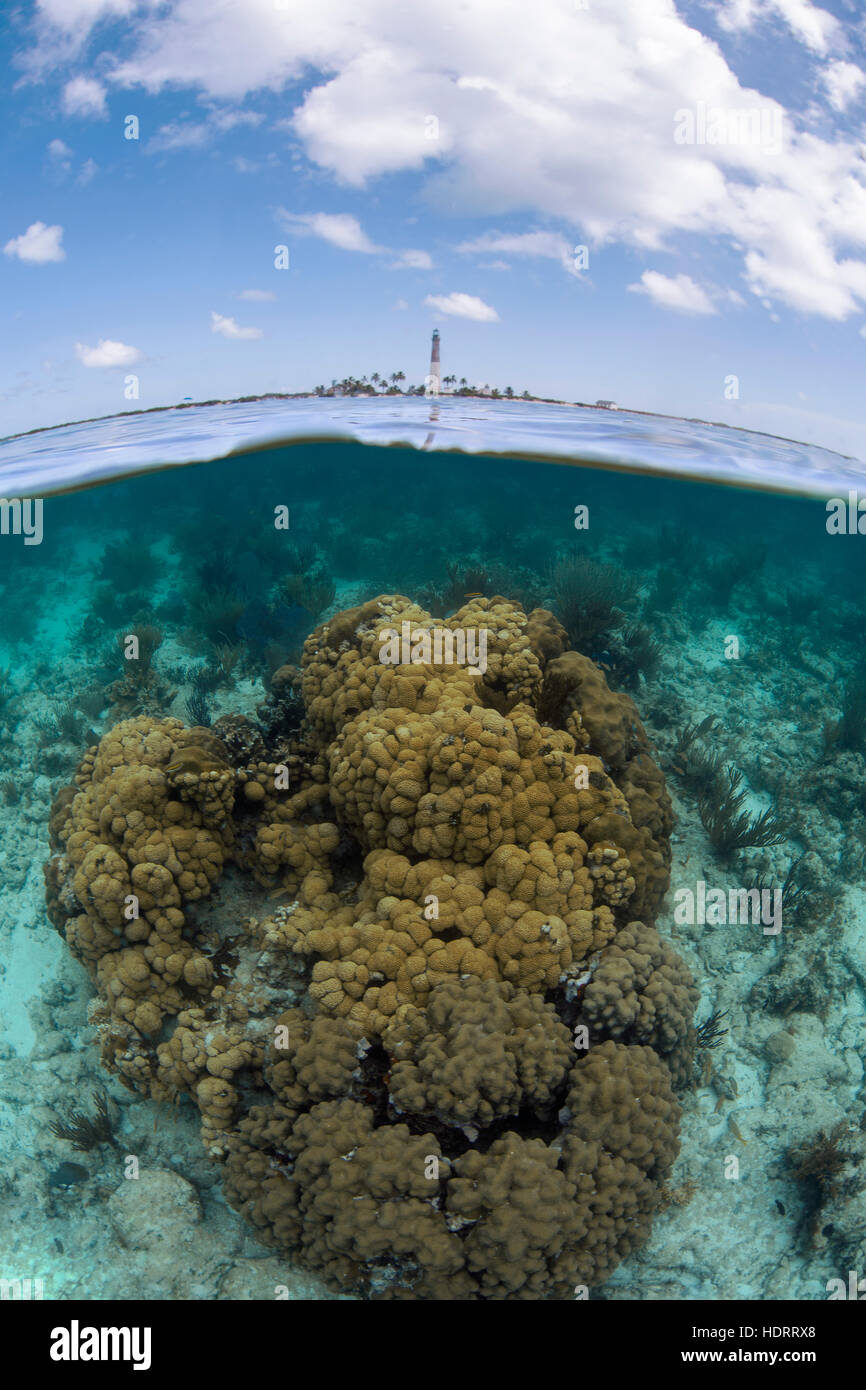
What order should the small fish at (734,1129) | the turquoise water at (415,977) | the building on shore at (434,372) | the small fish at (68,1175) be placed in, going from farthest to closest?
the building on shore at (434,372) → the small fish at (68,1175) → the small fish at (734,1129) → the turquoise water at (415,977)

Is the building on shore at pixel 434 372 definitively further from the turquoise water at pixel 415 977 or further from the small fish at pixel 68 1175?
the small fish at pixel 68 1175

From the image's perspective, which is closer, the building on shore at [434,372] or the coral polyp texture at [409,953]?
the coral polyp texture at [409,953]

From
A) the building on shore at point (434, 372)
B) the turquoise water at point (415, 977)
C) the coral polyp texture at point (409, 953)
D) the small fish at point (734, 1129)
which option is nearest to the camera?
the coral polyp texture at point (409, 953)

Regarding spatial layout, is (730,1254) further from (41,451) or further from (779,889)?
(41,451)

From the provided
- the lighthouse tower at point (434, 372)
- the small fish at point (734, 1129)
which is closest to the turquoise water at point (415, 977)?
the small fish at point (734, 1129)

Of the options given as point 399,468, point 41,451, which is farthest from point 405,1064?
point 399,468

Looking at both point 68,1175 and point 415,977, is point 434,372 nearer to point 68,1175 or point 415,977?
point 415,977

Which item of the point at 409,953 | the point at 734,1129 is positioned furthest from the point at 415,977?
the point at 734,1129
